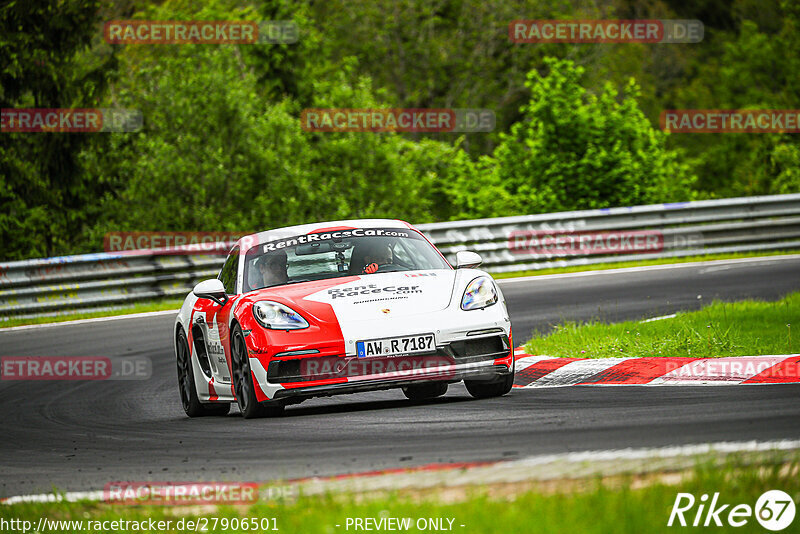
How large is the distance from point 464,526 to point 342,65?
39215mm

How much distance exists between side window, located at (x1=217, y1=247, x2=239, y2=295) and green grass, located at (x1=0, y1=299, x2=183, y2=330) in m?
7.75

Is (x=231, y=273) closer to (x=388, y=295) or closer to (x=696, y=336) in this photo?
(x=388, y=295)

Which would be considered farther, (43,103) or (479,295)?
(43,103)

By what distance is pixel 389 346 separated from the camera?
798 cm

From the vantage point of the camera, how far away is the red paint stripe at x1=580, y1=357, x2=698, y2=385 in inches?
348

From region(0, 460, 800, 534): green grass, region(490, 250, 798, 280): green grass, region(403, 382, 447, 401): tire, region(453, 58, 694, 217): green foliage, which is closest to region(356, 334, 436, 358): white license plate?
region(403, 382, 447, 401): tire

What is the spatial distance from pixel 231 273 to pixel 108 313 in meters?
8.63

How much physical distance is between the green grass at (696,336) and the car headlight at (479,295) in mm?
1600

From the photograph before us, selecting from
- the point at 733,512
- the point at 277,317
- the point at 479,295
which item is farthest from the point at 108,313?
the point at 733,512

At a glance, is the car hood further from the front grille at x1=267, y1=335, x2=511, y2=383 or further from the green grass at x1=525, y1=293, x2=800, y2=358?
the green grass at x1=525, y1=293, x2=800, y2=358

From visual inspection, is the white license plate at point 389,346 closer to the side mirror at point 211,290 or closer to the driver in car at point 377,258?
the driver in car at point 377,258

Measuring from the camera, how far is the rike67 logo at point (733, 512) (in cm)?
411

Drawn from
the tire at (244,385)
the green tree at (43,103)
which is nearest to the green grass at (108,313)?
the tire at (244,385)

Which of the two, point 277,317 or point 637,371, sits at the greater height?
point 277,317
